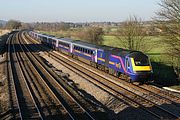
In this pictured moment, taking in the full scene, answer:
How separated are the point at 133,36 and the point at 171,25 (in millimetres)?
14243

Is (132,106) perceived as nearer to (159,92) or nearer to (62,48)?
(159,92)

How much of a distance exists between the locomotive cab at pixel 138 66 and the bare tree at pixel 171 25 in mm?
4798

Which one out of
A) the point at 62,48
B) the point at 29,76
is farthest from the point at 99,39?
the point at 29,76

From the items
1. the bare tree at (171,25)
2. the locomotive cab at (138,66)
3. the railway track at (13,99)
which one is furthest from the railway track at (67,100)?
the bare tree at (171,25)

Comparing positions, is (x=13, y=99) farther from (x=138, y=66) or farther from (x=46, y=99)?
(x=138, y=66)

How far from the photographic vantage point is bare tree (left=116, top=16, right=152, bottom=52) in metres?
42.5

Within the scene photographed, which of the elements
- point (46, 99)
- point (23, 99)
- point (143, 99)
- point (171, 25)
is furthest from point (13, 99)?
point (171, 25)

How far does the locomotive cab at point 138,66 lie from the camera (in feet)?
78.7

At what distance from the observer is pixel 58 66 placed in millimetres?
37781

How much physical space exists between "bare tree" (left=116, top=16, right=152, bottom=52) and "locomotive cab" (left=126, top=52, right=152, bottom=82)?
686 inches

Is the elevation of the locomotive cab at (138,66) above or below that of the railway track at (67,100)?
above

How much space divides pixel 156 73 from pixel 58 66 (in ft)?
39.9

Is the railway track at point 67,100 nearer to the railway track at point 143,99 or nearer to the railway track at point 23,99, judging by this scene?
the railway track at point 23,99

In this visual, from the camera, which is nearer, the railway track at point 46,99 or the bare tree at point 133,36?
the railway track at point 46,99
